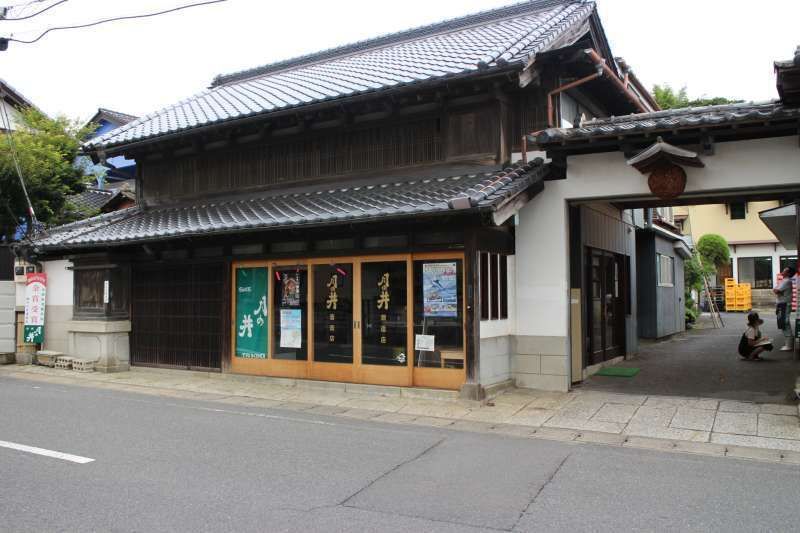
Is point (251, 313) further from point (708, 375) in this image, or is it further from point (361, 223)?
point (708, 375)

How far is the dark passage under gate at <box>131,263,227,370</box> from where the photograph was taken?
527 inches

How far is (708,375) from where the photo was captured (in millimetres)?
12016

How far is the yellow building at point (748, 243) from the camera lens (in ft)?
124

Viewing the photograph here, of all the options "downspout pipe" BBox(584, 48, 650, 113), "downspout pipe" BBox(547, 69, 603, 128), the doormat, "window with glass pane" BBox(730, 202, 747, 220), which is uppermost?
"window with glass pane" BBox(730, 202, 747, 220)

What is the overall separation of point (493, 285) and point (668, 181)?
3.25m

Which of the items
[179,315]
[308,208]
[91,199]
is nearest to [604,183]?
[308,208]

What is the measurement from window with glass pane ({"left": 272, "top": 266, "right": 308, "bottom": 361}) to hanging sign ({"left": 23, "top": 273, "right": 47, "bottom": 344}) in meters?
7.43

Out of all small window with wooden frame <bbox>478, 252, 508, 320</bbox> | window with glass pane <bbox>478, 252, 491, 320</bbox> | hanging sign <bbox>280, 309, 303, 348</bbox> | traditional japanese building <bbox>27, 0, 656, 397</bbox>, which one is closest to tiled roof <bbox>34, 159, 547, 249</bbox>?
traditional japanese building <bbox>27, 0, 656, 397</bbox>

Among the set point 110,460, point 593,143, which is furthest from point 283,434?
point 593,143

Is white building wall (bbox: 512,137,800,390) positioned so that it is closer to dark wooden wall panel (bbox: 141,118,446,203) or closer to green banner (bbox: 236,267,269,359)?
dark wooden wall panel (bbox: 141,118,446,203)

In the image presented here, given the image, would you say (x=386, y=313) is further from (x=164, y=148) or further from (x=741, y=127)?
(x=164, y=148)

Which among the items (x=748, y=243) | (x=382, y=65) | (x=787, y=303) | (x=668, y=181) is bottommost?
(x=787, y=303)

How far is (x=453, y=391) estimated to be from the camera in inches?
402

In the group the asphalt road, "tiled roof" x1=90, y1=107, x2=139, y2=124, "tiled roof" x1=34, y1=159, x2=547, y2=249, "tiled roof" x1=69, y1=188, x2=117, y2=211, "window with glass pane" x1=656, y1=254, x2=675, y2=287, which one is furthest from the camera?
"tiled roof" x1=90, y1=107, x2=139, y2=124
